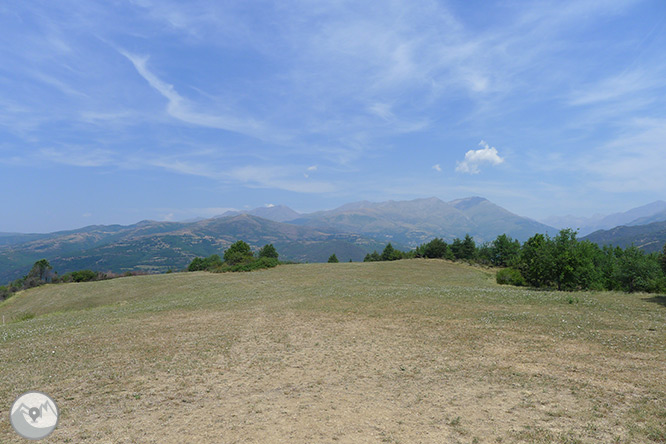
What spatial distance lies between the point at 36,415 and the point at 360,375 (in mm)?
10866

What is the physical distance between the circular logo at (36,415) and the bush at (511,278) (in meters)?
58.3

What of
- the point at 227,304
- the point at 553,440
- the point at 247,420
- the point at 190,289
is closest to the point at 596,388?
the point at 553,440

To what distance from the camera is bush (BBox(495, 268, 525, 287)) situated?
51281 millimetres

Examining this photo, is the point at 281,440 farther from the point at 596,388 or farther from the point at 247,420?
the point at 596,388

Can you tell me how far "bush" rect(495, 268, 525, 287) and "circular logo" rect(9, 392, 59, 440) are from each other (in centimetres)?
5834

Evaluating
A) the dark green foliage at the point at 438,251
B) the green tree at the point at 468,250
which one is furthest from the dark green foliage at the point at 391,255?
the green tree at the point at 468,250

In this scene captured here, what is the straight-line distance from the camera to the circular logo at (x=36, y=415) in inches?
312

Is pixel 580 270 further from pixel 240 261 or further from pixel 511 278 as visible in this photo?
pixel 240 261

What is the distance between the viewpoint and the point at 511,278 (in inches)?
2080

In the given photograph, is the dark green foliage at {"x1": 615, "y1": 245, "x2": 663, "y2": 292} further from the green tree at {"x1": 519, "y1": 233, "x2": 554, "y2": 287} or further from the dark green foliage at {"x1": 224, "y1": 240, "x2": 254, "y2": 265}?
the dark green foliage at {"x1": 224, "y1": 240, "x2": 254, "y2": 265}

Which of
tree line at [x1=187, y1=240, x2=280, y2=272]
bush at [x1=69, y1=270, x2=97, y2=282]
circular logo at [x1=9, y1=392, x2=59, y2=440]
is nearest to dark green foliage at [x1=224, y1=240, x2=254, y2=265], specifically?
tree line at [x1=187, y1=240, x2=280, y2=272]

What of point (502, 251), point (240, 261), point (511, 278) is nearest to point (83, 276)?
point (240, 261)

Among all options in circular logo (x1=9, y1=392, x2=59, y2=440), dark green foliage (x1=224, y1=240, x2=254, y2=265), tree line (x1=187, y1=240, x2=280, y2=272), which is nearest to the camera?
circular logo (x1=9, y1=392, x2=59, y2=440)

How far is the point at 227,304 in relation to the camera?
110 ft
